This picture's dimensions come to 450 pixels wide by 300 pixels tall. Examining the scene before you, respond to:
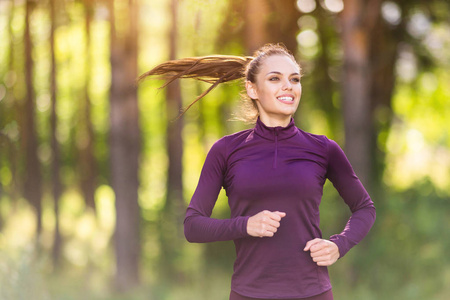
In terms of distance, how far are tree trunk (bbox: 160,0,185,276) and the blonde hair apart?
921 cm

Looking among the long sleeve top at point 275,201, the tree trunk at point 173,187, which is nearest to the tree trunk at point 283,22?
the tree trunk at point 173,187

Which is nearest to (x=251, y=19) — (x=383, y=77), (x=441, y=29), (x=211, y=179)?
(x=383, y=77)

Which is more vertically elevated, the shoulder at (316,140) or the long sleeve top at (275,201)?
the shoulder at (316,140)

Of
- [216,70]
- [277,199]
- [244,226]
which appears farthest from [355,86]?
[244,226]

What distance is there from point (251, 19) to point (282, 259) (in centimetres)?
872

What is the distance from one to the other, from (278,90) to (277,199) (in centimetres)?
60

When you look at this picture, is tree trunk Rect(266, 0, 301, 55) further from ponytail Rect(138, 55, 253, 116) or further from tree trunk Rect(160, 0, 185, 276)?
ponytail Rect(138, 55, 253, 116)

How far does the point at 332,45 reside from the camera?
1784 centimetres

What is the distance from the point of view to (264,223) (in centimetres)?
317

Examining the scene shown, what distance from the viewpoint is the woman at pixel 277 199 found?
3.36 m

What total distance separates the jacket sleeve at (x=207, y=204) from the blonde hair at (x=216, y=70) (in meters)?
0.50

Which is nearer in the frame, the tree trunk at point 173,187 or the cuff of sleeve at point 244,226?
the cuff of sleeve at point 244,226

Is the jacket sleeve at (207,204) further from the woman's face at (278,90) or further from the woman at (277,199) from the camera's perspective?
the woman's face at (278,90)

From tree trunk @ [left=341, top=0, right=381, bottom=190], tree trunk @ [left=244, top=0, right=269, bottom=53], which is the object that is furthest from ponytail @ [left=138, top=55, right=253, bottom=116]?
tree trunk @ [left=341, top=0, right=381, bottom=190]
